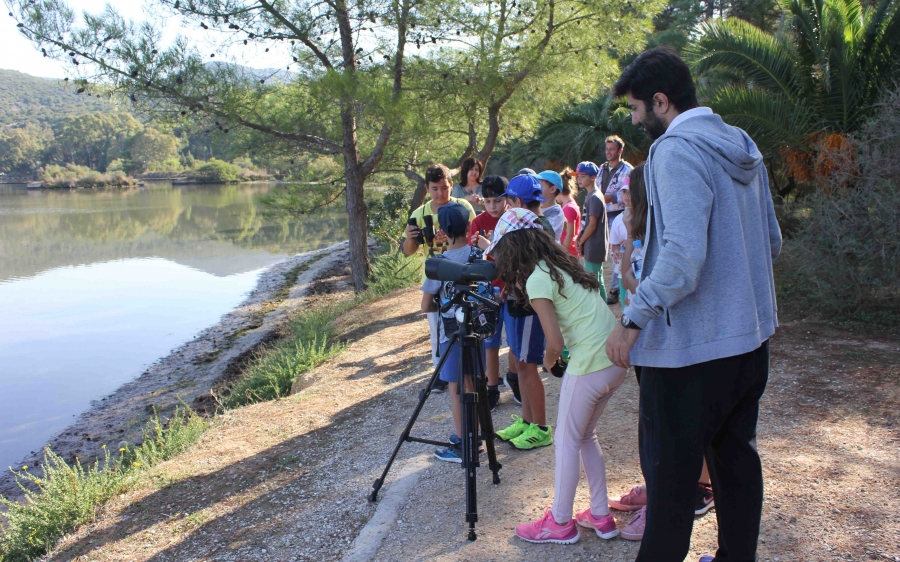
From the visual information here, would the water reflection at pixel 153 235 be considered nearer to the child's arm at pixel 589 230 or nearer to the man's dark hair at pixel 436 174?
the child's arm at pixel 589 230

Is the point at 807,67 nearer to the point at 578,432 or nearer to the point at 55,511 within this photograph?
the point at 578,432

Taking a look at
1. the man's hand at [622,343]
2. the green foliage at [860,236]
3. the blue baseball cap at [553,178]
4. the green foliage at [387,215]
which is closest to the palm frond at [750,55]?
the green foliage at [860,236]

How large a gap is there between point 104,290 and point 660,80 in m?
19.4

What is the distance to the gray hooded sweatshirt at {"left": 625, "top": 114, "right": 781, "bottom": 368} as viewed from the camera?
2041 millimetres

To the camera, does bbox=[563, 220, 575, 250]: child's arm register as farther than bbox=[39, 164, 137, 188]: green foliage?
No

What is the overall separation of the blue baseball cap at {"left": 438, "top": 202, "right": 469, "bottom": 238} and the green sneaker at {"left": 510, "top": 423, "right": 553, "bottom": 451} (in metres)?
1.28

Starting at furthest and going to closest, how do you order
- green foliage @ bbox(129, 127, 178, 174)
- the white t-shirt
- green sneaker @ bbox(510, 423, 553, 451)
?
green foliage @ bbox(129, 127, 178, 174) → the white t-shirt → green sneaker @ bbox(510, 423, 553, 451)

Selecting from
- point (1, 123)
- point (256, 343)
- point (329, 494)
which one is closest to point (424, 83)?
point (256, 343)

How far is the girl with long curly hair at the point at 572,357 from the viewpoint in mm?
2850

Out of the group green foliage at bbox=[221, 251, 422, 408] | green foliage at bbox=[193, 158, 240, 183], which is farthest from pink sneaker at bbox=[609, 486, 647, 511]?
green foliage at bbox=[193, 158, 240, 183]

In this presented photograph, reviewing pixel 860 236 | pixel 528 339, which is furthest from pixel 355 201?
pixel 528 339

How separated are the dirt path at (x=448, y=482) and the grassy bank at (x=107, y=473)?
215 millimetres

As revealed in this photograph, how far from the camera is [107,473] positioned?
17.0 feet

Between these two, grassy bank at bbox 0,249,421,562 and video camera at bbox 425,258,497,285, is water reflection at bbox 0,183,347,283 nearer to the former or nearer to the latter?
grassy bank at bbox 0,249,421,562
